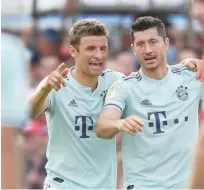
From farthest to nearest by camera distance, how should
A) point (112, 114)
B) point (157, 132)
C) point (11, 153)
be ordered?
point (157, 132) → point (112, 114) → point (11, 153)

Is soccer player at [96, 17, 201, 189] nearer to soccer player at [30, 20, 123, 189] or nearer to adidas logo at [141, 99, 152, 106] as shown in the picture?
adidas logo at [141, 99, 152, 106]

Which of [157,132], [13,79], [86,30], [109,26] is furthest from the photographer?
[109,26]

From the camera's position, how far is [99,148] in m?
7.73

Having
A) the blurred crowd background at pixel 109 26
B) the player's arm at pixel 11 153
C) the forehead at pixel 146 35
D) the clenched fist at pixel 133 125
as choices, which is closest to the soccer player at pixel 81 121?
the forehead at pixel 146 35

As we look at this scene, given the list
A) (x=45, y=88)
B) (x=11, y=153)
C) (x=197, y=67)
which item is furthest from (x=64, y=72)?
(x=11, y=153)

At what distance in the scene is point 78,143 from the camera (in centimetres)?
772

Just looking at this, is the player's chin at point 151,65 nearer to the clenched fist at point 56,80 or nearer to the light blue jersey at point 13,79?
the clenched fist at point 56,80

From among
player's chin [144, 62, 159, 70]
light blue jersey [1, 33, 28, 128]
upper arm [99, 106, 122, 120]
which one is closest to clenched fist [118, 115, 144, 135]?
upper arm [99, 106, 122, 120]

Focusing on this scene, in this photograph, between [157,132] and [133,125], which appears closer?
[133,125]

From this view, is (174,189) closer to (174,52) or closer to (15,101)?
(15,101)

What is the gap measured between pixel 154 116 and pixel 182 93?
0.36 m

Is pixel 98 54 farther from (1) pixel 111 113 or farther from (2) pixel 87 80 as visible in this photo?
(1) pixel 111 113

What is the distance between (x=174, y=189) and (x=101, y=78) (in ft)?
3.92

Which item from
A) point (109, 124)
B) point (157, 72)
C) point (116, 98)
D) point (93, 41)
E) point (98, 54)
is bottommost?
point (109, 124)
